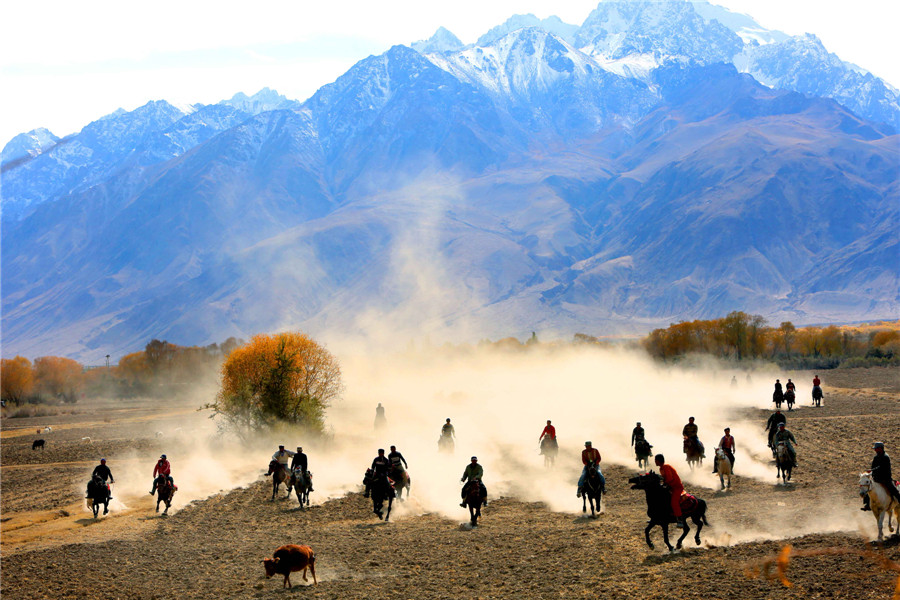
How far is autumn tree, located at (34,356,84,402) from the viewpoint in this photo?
131000 millimetres

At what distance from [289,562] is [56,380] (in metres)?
131

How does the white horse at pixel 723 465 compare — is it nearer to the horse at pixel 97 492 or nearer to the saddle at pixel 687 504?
the saddle at pixel 687 504

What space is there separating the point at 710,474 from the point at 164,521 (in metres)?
17.9

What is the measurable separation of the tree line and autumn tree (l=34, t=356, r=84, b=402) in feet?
297

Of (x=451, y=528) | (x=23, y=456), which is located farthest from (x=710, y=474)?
(x=23, y=456)

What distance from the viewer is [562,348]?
475 feet

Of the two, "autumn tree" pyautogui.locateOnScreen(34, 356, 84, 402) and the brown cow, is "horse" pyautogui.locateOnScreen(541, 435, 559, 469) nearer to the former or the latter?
the brown cow

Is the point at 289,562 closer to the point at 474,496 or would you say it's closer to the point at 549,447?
the point at 474,496

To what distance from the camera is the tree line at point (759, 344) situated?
111000 mm

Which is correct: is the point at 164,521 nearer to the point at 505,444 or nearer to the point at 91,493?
the point at 91,493

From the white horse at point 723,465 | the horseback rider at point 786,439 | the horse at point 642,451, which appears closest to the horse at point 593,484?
the white horse at point 723,465

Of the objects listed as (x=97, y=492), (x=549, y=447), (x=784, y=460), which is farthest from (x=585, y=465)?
(x=97, y=492)

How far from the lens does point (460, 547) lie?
20453 millimetres

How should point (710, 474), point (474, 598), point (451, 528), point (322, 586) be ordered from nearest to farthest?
point (474, 598)
point (322, 586)
point (451, 528)
point (710, 474)
